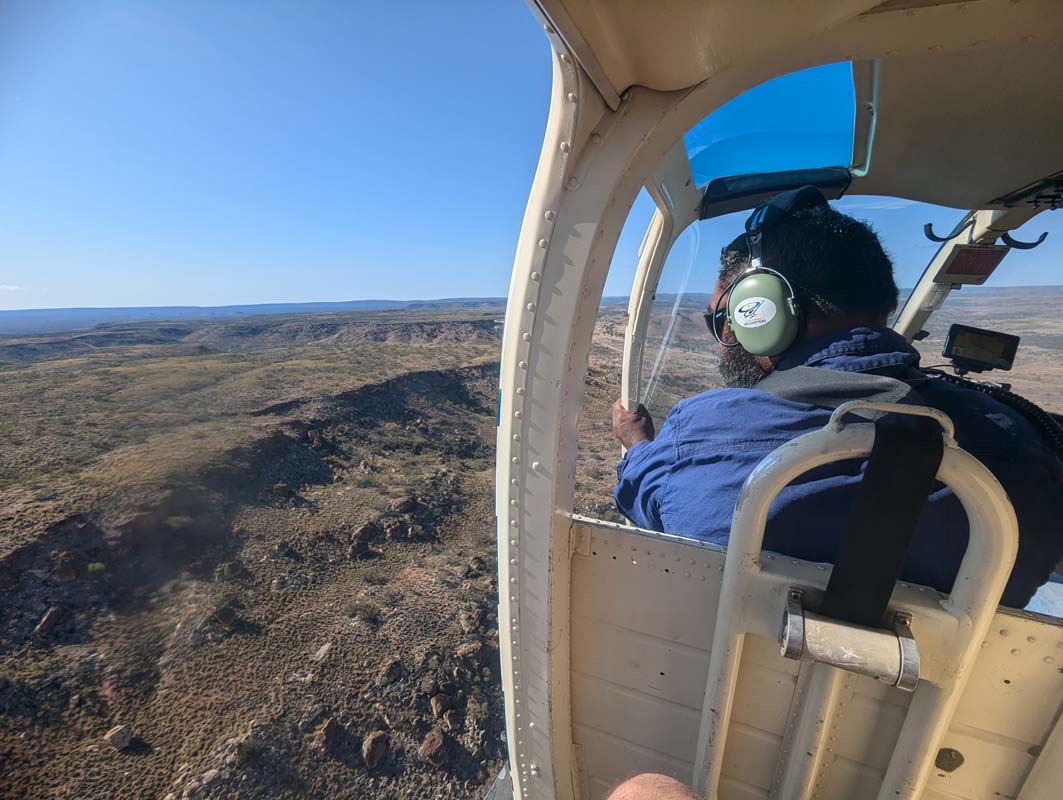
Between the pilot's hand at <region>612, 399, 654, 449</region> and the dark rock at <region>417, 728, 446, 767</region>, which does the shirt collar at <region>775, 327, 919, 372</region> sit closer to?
the pilot's hand at <region>612, 399, 654, 449</region>

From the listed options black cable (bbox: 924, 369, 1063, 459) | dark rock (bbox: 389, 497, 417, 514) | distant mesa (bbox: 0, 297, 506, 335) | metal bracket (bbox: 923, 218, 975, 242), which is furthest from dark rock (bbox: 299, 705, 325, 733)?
distant mesa (bbox: 0, 297, 506, 335)

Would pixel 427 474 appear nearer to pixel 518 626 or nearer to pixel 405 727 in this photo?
pixel 405 727

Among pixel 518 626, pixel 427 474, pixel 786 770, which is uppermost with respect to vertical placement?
pixel 518 626

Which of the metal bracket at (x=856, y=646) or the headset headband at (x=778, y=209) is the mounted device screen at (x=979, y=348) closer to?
the headset headband at (x=778, y=209)

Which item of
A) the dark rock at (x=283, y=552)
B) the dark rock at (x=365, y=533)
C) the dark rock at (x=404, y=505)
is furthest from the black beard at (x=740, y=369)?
the dark rock at (x=404, y=505)

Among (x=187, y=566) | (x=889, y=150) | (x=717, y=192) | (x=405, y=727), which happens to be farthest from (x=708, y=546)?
(x=187, y=566)

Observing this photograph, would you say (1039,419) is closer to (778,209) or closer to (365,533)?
(778,209)
